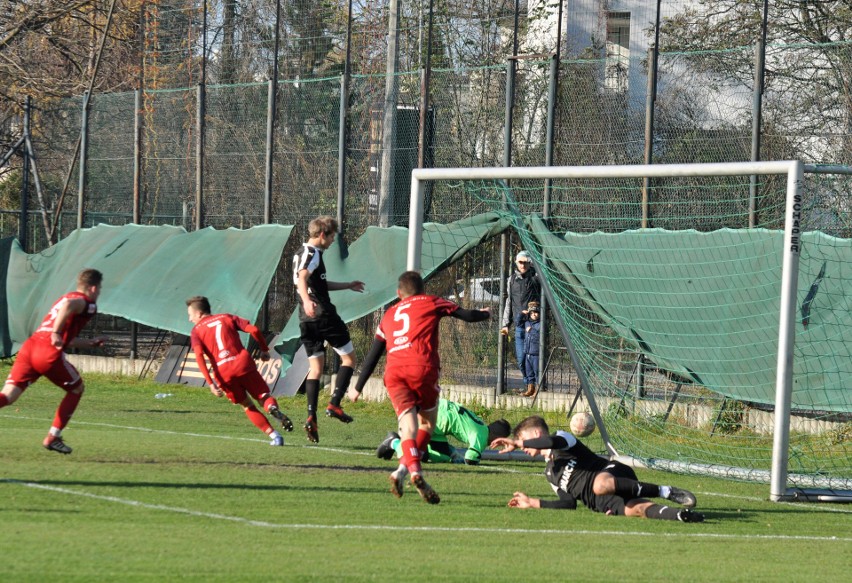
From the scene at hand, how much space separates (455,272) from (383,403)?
80.4 inches

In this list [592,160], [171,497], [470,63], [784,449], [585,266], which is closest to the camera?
[171,497]

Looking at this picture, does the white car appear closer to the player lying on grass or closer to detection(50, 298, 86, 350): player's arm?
detection(50, 298, 86, 350): player's arm

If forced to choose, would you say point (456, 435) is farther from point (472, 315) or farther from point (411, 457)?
point (411, 457)

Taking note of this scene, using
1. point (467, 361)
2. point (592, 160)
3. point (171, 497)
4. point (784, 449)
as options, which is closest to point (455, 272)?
point (467, 361)

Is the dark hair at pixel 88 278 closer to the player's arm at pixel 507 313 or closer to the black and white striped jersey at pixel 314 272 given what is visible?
the black and white striped jersey at pixel 314 272

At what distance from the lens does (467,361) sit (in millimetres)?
16500

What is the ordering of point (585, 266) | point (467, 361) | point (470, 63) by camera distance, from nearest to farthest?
point (585, 266), point (467, 361), point (470, 63)

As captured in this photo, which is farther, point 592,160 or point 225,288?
point 225,288

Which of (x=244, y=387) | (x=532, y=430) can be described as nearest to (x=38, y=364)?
(x=244, y=387)

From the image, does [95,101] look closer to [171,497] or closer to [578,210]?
[578,210]

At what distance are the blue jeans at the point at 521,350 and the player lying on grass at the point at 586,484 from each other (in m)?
6.75

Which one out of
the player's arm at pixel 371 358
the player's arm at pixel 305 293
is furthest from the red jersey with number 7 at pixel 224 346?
the player's arm at pixel 371 358

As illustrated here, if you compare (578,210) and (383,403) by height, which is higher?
(578,210)

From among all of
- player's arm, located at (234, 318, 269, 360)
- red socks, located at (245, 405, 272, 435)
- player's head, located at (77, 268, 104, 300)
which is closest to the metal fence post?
player's arm, located at (234, 318, 269, 360)
